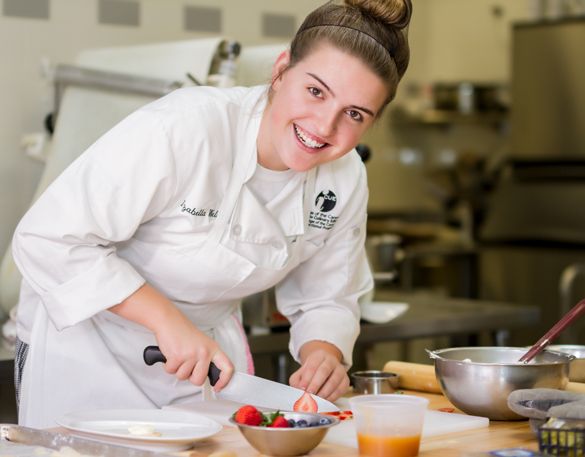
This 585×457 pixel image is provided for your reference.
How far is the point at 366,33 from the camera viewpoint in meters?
1.26

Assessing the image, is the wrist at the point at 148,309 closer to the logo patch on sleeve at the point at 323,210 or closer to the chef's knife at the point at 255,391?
the chef's knife at the point at 255,391

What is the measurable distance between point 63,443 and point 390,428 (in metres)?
0.42

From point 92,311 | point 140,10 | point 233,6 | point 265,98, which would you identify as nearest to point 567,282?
point 233,6

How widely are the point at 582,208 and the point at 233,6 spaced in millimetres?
2490

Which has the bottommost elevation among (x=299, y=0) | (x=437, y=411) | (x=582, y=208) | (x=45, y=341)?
(x=437, y=411)

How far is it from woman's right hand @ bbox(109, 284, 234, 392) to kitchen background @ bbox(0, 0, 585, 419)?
1796 mm

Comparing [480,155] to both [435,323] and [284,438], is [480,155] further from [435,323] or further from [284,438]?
[284,438]

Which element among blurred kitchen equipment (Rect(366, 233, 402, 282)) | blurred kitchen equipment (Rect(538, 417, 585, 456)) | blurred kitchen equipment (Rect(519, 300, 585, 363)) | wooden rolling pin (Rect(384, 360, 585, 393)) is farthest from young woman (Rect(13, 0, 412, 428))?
blurred kitchen equipment (Rect(366, 233, 402, 282))

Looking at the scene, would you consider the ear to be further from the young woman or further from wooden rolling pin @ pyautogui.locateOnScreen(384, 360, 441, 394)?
wooden rolling pin @ pyautogui.locateOnScreen(384, 360, 441, 394)

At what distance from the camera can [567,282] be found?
4.12 metres

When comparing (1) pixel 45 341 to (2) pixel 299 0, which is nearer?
(1) pixel 45 341

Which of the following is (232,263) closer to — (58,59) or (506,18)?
(58,59)

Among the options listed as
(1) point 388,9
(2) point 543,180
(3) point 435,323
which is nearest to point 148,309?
(1) point 388,9

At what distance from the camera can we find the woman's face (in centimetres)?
125
